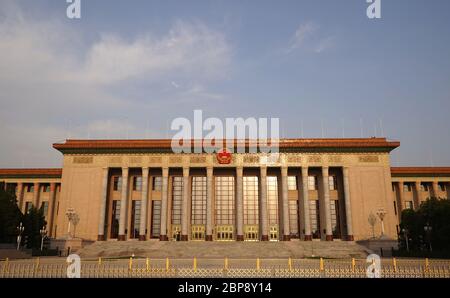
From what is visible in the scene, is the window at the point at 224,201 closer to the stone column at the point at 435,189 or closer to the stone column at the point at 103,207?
the stone column at the point at 103,207

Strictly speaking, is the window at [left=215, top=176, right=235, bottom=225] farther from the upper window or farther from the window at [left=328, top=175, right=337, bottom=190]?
the upper window

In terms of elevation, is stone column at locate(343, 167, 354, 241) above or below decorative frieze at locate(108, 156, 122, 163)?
below

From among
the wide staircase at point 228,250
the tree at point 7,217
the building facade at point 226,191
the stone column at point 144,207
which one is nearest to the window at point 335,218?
the building facade at point 226,191

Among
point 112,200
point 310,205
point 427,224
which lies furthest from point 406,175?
point 112,200

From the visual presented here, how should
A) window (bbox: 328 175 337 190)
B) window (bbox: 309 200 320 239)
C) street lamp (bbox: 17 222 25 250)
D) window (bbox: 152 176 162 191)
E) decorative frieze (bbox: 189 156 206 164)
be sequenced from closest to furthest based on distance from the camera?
1. street lamp (bbox: 17 222 25 250)
2. decorative frieze (bbox: 189 156 206 164)
3. window (bbox: 309 200 320 239)
4. window (bbox: 328 175 337 190)
5. window (bbox: 152 176 162 191)

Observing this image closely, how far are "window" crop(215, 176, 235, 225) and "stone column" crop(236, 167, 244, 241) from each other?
2.99m

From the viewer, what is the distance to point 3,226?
1500 inches

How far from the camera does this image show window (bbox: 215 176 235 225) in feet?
166

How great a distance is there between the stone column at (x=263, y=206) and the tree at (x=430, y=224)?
53.1 feet

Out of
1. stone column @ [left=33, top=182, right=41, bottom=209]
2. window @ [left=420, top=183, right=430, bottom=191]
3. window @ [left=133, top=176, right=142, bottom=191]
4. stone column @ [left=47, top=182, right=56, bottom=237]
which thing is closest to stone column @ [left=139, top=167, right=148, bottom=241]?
window @ [left=133, top=176, right=142, bottom=191]

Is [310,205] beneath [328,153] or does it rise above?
beneath

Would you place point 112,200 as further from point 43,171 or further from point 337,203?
point 337,203

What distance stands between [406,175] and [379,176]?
9467mm

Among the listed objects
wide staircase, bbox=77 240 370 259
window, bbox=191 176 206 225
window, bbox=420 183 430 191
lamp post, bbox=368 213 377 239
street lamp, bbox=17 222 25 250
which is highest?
window, bbox=420 183 430 191
